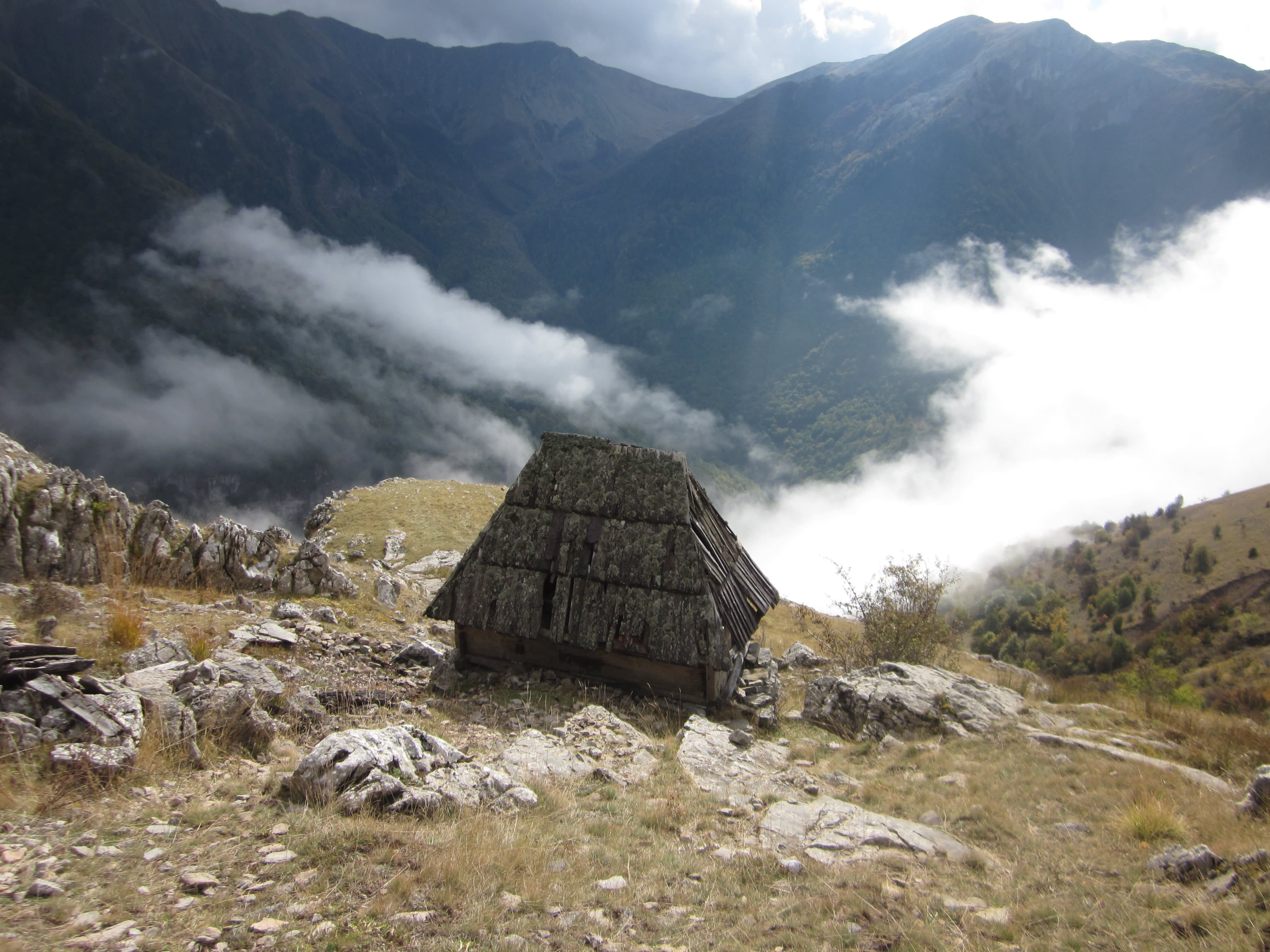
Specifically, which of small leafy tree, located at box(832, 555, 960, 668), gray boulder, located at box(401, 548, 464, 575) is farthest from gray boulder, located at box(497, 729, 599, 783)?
gray boulder, located at box(401, 548, 464, 575)

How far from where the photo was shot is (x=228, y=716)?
844cm

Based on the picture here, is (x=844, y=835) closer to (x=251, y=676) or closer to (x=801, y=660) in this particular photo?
(x=251, y=676)

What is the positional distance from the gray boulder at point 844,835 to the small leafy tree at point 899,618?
12.8 meters

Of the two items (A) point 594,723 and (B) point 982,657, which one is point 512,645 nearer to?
(A) point 594,723

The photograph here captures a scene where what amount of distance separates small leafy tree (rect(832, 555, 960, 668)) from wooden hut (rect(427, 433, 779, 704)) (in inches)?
263

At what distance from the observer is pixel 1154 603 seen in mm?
141125

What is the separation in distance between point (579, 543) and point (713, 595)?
339 cm

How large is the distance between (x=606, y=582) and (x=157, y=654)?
8384mm

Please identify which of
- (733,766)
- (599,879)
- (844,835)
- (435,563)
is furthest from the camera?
(435,563)

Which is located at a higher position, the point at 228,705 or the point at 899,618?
the point at 899,618

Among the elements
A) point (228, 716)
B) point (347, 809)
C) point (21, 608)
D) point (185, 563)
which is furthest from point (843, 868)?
point (185, 563)

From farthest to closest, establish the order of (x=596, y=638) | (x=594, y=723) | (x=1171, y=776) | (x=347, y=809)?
(x=596, y=638) < (x=594, y=723) < (x=1171, y=776) < (x=347, y=809)

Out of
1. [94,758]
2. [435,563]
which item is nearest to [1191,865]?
[94,758]

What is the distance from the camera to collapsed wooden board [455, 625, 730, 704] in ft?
48.1
